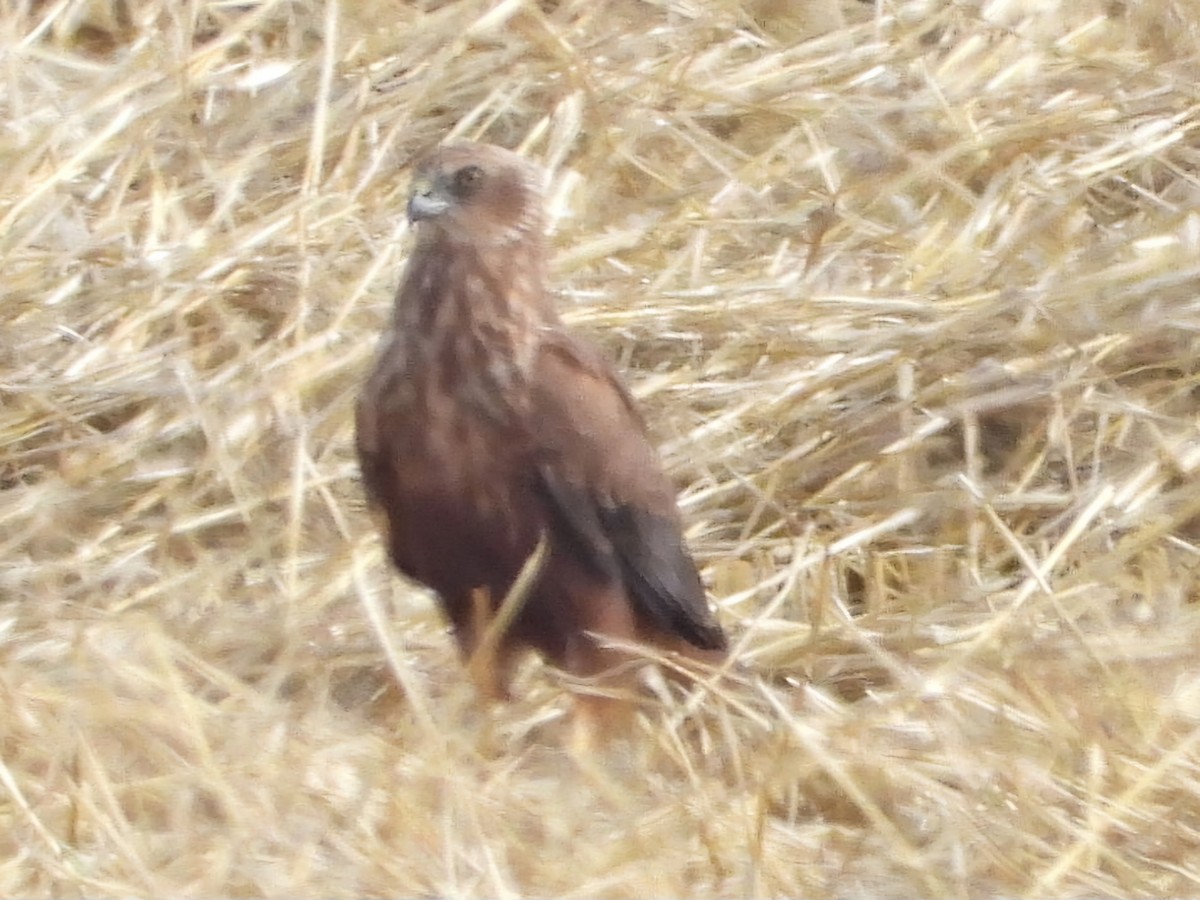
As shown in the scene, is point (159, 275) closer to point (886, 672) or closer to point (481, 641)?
point (481, 641)

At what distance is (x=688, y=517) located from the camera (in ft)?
7.15

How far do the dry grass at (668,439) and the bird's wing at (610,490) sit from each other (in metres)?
0.12

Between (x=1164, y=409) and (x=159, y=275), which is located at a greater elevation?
(x=159, y=275)

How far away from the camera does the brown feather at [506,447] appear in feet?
5.54

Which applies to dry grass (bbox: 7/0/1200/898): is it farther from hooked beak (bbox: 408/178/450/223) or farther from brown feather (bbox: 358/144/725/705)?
hooked beak (bbox: 408/178/450/223)

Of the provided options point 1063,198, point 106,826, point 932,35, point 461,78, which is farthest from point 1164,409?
point 106,826

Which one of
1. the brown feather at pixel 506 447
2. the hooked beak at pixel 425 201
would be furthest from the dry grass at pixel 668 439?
the hooked beak at pixel 425 201

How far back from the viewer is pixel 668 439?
2.22 metres

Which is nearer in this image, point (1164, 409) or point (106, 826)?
point (106, 826)

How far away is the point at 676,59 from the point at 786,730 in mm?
1443

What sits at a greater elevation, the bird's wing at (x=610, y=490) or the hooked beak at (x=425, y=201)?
the hooked beak at (x=425, y=201)

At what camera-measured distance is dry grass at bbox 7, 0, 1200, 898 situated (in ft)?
4.99

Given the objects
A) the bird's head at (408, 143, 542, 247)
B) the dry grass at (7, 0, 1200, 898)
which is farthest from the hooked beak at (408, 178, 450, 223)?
the dry grass at (7, 0, 1200, 898)

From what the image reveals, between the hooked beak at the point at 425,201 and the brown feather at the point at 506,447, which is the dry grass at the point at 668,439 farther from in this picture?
the hooked beak at the point at 425,201
